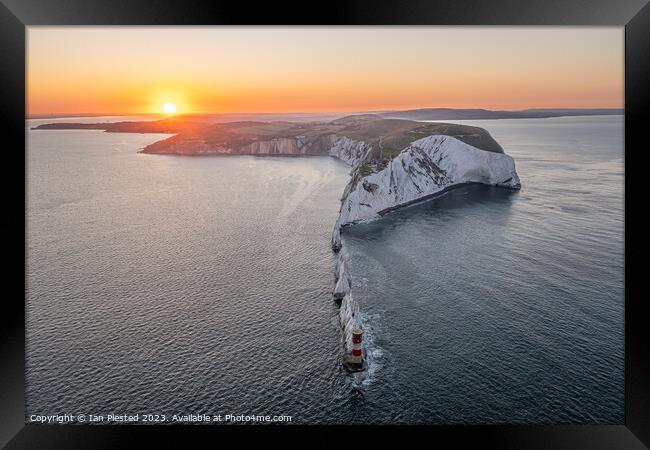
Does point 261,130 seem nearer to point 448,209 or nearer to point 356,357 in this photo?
point 448,209

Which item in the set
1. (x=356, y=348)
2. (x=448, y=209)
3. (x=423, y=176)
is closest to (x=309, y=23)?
(x=356, y=348)

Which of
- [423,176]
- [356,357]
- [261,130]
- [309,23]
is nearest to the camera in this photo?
[309,23]

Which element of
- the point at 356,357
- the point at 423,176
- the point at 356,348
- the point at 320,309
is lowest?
the point at 356,357

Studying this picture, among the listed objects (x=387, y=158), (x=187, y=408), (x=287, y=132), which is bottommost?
(x=187, y=408)

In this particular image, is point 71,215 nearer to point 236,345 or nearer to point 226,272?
point 226,272

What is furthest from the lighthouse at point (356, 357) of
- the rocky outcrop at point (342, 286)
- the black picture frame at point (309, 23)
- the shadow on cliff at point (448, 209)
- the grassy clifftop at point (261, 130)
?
the grassy clifftop at point (261, 130)

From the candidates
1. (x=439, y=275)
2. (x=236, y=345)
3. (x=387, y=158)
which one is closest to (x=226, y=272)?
(x=236, y=345)

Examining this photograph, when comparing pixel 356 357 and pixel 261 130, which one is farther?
pixel 261 130
